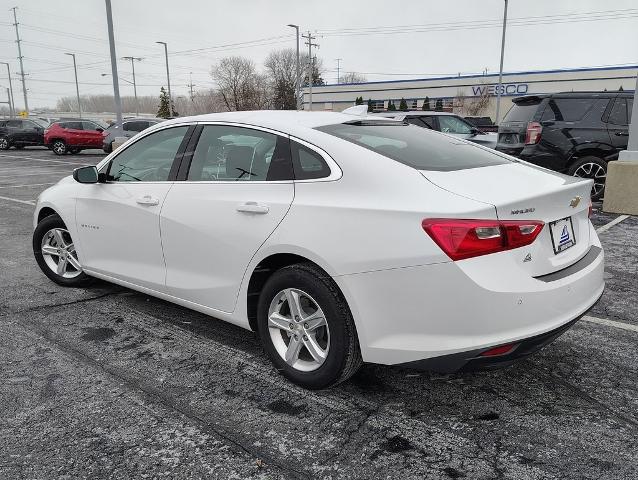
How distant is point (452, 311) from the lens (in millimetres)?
2455

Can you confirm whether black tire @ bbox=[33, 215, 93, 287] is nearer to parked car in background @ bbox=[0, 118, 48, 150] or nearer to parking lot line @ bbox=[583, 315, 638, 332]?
parking lot line @ bbox=[583, 315, 638, 332]

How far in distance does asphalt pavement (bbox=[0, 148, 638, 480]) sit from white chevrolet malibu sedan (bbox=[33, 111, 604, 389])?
0.99ft

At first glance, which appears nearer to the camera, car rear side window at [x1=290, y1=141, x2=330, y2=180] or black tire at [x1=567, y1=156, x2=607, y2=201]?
car rear side window at [x1=290, y1=141, x2=330, y2=180]

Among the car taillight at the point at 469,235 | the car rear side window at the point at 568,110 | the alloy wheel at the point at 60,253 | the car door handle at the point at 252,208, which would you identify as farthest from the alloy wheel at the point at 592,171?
the alloy wheel at the point at 60,253

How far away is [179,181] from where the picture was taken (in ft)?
12.1

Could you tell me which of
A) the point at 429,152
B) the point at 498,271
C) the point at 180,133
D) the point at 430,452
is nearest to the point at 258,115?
the point at 180,133

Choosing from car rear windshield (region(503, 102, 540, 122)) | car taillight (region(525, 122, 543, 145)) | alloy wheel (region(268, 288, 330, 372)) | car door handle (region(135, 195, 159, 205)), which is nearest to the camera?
alloy wheel (region(268, 288, 330, 372))

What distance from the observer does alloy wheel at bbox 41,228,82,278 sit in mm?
4844

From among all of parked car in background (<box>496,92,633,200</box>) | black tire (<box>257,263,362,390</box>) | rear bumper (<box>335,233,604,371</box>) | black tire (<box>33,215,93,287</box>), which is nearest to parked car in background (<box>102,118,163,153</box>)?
parked car in background (<box>496,92,633,200</box>)

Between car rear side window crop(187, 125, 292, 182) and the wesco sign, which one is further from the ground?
the wesco sign

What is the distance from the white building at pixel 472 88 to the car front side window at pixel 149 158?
153 ft

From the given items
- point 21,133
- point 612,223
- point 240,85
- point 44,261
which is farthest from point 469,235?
point 240,85

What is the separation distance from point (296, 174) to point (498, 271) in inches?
49.0

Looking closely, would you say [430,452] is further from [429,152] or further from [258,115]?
[258,115]
